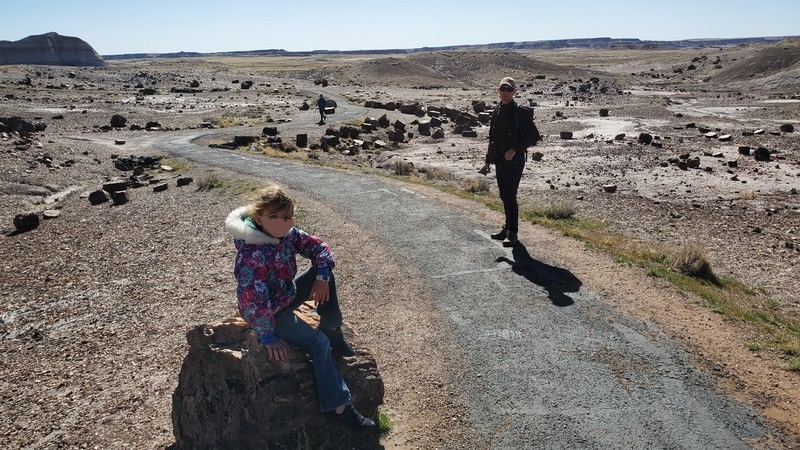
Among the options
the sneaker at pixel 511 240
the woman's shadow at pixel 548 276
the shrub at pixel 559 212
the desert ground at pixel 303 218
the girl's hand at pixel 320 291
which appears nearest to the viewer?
the girl's hand at pixel 320 291

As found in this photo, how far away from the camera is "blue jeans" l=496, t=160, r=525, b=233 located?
1040cm

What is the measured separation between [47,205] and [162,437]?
18194 millimetres

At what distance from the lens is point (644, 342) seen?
24.3 feet

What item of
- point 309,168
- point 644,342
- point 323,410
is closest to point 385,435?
point 323,410

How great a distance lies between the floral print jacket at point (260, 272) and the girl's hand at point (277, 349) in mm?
50

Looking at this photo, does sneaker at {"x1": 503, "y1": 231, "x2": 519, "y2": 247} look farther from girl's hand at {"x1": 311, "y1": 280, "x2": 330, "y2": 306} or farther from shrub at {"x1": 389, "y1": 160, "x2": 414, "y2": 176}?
shrub at {"x1": 389, "y1": 160, "x2": 414, "y2": 176}

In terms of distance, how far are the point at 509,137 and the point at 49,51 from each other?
14780 cm

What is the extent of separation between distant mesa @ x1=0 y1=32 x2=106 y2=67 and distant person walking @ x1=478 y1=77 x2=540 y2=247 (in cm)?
14135

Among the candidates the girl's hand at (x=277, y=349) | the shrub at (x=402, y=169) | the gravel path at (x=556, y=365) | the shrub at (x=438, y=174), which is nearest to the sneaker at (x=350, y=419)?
the girl's hand at (x=277, y=349)

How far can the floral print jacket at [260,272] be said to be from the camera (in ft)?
16.5

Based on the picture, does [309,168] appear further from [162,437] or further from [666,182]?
[162,437]

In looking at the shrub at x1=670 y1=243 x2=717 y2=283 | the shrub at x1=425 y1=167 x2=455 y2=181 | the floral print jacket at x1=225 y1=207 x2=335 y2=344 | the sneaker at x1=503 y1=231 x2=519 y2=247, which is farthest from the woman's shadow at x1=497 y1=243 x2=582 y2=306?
the shrub at x1=425 y1=167 x2=455 y2=181

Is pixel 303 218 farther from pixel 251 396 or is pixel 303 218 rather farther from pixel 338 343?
pixel 251 396

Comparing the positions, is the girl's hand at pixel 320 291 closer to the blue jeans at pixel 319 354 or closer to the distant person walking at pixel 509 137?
the blue jeans at pixel 319 354
